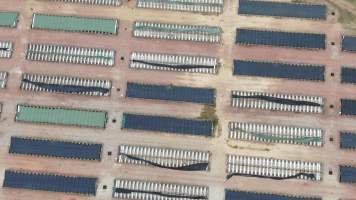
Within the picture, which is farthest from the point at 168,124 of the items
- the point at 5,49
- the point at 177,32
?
the point at 5,49

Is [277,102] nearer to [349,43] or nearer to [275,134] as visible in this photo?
[275,134]

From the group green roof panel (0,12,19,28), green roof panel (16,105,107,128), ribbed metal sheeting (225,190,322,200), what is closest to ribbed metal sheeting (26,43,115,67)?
green roof panel (0,12,19,28)

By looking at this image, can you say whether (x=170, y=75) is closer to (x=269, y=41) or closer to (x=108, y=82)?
(x=108, y=82)

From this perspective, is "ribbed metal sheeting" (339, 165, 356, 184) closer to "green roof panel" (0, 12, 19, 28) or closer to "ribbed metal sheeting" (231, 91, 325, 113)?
"ribbed metal sheeting" (231, 91, 325, 113)

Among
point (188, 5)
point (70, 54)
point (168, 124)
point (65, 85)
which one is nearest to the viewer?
point (168, 124)

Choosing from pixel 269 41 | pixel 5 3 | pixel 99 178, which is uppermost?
pixel 5 3

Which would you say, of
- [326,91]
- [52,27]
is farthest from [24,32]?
[326,91]
